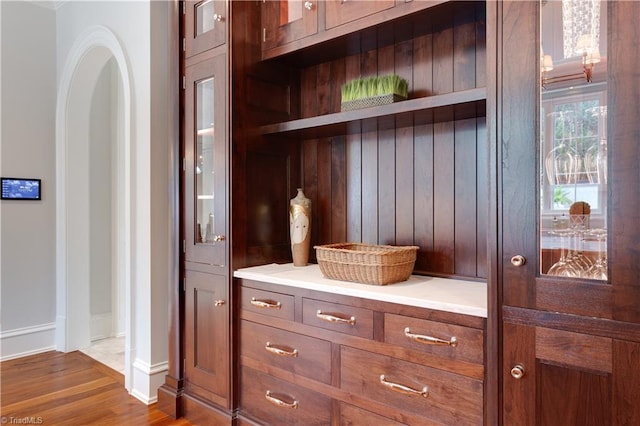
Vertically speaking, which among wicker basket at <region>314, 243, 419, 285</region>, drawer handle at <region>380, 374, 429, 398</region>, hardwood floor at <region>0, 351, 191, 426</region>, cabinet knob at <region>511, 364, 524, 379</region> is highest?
wicker basket at <region>314, 243, 419, 285</region>

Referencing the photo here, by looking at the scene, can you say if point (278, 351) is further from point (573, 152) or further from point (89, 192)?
point (89, 192)

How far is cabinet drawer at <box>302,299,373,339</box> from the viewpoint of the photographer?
172 cm

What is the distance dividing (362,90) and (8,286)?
11.0 feet

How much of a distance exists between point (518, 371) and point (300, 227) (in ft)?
4.35

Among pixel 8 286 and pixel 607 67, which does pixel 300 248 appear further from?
pixel 8 286

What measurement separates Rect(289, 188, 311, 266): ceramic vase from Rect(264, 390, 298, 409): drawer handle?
692mm

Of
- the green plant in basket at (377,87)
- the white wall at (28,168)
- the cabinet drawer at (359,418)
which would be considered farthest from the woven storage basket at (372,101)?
the white wall at (28,168)

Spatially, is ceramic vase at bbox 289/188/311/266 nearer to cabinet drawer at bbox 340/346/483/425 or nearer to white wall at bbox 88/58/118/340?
cabinet drawer at bbox 340/346/483/425

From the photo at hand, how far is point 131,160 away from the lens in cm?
282

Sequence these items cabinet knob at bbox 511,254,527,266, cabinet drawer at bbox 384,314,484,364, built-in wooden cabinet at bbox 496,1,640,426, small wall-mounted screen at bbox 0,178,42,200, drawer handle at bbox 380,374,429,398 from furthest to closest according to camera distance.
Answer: small wall-mounted screen at bbox 0,178,42,200 → drawer handle at bbox 380,374,429,398 → cabinet drawer at bbox 384,314,484,364 → cabinet knob at bbox 511,254,527,266 → built-in wooden cabinet at bbox 496,1,640,426

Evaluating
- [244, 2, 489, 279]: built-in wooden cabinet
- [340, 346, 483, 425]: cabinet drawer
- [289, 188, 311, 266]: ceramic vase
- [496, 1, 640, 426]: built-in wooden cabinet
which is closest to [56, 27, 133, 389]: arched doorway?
[244, 2, 489, 279]: built-in wooden cabinet

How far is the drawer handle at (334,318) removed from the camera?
5.77ft

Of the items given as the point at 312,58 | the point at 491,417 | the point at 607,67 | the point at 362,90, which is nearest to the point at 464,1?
the point at 362,90

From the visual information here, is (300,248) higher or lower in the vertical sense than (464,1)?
lower
